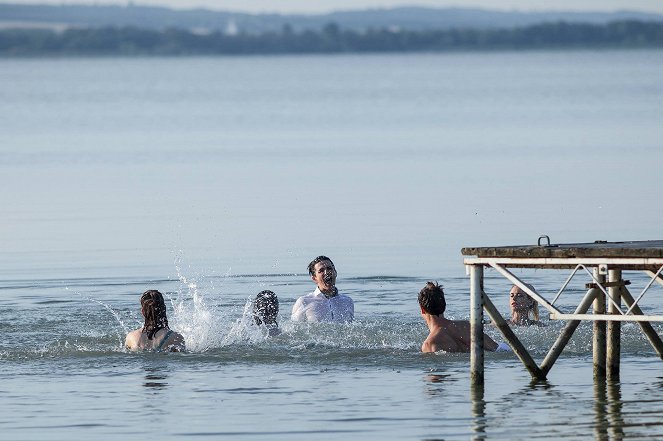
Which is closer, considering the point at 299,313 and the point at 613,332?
the point at 613,332

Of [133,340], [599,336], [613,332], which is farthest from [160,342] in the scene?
[613,332]

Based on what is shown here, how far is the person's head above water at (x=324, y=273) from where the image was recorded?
20.2 m

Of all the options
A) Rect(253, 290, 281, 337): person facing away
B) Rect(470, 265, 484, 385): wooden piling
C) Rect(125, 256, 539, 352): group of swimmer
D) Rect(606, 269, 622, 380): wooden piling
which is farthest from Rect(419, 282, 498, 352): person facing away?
Rect(253, 290, 281, 337): person facing away

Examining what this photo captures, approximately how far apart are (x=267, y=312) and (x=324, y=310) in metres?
0.66

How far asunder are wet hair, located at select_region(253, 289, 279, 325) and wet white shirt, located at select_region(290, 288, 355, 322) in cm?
32

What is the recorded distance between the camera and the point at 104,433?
14.9m

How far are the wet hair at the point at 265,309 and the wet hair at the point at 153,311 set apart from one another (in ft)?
4.75

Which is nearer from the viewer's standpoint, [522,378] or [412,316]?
[522,378]

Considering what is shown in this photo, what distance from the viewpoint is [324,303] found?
66.7 ft

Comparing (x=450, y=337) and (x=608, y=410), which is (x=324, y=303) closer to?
(x=450, y=337)

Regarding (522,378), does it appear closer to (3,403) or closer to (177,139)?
(3,403)

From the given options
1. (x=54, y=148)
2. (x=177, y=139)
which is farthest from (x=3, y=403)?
(x=177, y=139)

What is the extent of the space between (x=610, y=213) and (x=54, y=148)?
33433 millimetres

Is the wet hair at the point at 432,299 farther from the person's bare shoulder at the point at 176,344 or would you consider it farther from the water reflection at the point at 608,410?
the person's bare shoulder at the point at 176,344
